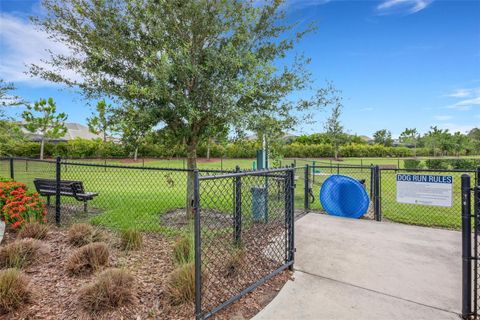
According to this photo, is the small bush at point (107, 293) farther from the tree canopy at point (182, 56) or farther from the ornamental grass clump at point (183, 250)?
the tree canopy at point (182, 56)

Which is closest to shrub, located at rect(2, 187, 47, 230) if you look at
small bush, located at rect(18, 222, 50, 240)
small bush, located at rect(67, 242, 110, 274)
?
small bush, located at rect(18, 222, 50, 240)

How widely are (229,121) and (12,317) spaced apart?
3960mm

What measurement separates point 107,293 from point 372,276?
9.50 ft

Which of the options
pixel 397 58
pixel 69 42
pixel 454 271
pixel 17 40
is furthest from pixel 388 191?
pixel 17 40

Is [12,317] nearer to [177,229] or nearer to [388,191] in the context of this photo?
[177,229]

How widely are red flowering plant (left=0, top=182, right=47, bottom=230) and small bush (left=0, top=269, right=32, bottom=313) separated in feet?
8.64

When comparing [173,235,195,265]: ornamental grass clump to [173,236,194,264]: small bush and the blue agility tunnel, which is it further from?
the blue agility tunnel

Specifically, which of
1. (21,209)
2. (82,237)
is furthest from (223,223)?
(21,209)

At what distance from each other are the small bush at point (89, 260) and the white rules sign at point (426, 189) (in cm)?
529

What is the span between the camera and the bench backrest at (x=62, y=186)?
623 centimetres

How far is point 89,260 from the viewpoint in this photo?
319 centimetres

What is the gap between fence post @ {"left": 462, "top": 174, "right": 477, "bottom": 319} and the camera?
7.63 feet

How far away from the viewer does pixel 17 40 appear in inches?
305

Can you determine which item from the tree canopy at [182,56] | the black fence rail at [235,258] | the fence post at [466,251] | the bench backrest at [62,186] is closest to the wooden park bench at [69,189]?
the bench backrest at [62,186]
